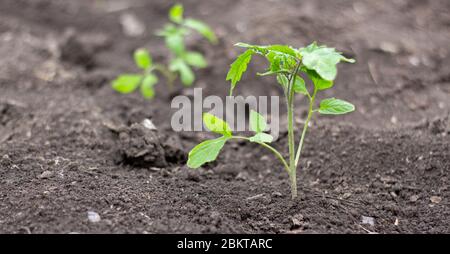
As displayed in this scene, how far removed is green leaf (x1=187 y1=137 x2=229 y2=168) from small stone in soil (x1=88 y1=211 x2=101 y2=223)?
0.45 m

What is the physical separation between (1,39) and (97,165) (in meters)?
2.40

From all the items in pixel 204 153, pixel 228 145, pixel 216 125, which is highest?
pixel 216 125

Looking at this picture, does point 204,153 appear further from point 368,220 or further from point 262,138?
point 368,220

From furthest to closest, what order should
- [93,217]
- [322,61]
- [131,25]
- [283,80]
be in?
[131,25], [283,80], [93,217], [322,61]

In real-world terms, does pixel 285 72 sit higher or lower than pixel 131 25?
lower

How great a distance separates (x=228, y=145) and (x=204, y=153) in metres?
1.01

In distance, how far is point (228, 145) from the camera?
129 inches

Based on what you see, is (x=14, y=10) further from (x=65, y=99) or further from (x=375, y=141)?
(x=375, y=141)

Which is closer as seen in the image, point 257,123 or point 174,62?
point 257,123

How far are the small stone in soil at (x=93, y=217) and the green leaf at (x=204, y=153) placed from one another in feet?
1.47

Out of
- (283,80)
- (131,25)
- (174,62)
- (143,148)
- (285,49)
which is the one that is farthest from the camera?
(131,25)

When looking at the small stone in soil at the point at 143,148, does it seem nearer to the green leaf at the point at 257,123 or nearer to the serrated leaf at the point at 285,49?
the green leaf at the point at 257,123

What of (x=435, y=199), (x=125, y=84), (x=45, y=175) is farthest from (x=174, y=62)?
(x=435, y=199)
